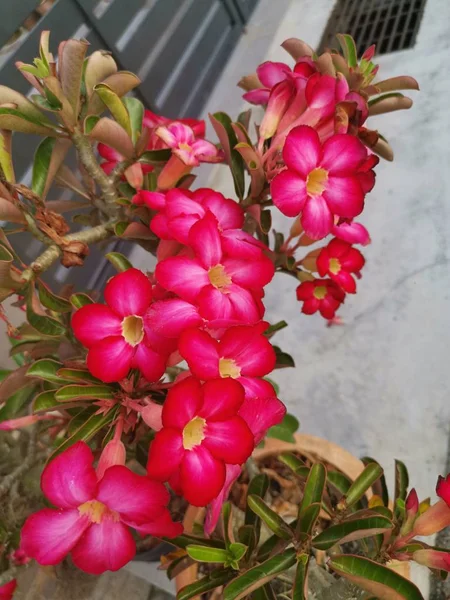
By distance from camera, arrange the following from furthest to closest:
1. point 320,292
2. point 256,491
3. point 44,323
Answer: point 320,292 < point 256,491 < point 44,323

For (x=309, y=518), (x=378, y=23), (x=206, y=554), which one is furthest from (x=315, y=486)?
(x=378, y=23)

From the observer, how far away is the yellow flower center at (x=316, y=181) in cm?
55

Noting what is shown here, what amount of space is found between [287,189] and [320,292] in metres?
0.38

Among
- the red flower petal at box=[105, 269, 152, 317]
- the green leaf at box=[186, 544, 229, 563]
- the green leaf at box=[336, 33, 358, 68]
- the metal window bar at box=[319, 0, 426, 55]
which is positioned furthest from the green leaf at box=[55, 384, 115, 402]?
the metal window bar at box=[319, 0, 426, 55]

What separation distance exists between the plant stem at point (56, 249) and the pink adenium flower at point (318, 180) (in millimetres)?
281

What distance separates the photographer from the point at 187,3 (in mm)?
1792

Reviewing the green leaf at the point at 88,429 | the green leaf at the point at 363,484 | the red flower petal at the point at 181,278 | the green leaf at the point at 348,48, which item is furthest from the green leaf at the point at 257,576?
the green leaf at the point at 348,48

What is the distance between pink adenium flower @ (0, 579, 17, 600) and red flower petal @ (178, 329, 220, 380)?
48cm

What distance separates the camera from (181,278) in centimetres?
50

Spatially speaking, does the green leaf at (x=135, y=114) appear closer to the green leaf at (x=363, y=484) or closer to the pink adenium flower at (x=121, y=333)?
the pink adenium flower at (x=121, y=333)

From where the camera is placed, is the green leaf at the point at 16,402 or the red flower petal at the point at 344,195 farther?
the green leaf at the point at 16,402

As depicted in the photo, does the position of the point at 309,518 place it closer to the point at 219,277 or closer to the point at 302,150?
the point at 219,277

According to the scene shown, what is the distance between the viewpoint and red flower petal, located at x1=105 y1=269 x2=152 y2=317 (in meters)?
0.52

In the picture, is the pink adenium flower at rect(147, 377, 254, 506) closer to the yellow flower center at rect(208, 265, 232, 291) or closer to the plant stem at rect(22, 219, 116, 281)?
the yellow flower center at rect(208, 265, 232, 291)
